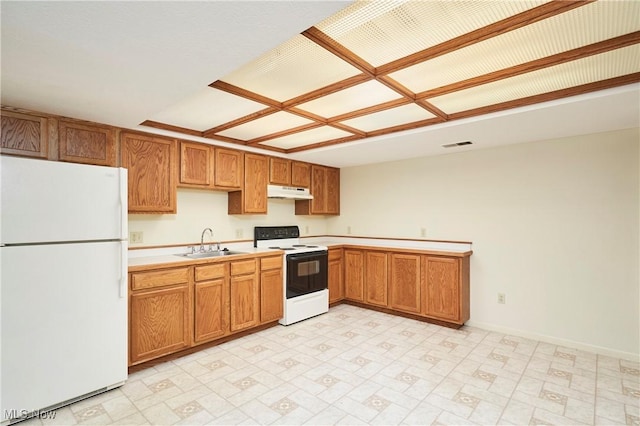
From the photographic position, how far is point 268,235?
4.61 m

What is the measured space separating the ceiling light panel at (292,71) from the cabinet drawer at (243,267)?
74.7 inches

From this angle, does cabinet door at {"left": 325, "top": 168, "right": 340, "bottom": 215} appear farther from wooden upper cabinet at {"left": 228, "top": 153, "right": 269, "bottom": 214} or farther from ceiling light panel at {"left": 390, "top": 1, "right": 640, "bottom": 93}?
ceiling light panel at {"left": 390, "top": 1, "right": 640, "bottom": 93}

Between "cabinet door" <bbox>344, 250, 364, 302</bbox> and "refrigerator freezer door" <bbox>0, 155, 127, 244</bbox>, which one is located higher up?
"refrigerator freezer door" <bbox>0, 155, 127, 244</bbox>

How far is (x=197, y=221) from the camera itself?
12.7 ft

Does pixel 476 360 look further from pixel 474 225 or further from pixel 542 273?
pixel 474 225

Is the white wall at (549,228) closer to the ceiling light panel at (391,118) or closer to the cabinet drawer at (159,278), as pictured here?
the ceiling light panel at (391,118)

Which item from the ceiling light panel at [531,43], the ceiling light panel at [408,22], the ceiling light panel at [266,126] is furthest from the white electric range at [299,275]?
the ceiling light panel at [408,22]

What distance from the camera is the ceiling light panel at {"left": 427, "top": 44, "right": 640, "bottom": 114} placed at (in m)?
1.96

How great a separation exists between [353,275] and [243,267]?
6.13 ft

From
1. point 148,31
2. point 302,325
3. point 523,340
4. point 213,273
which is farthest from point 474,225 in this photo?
point 148,31

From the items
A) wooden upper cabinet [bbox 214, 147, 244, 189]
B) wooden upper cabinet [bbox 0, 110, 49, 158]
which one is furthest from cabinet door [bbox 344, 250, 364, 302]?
wooden upper cabinet [bbox 0, 110, 49, 158]

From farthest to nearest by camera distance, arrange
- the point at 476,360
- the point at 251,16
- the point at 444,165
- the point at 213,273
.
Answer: the point at 444,165 < the point at 213,273 < the point at 476,360 < the point at 251,16

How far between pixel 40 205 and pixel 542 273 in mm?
4598
